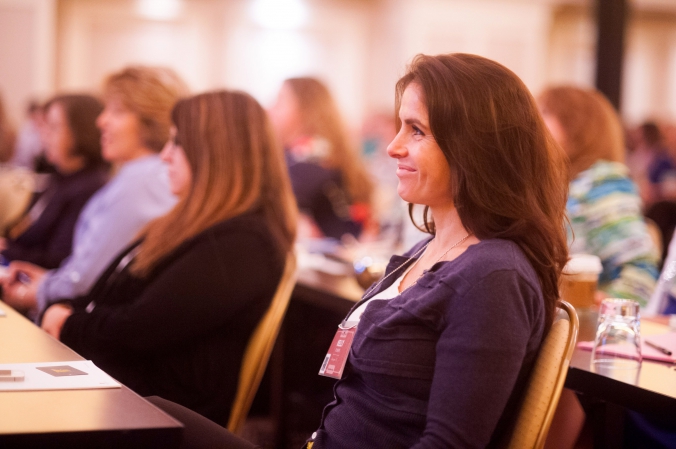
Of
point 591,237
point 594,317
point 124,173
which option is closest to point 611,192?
point 591,237

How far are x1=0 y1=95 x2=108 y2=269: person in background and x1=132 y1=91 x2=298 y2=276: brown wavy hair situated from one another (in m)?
1.53

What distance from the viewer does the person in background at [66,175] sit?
11.5ft

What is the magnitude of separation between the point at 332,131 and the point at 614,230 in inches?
76.7

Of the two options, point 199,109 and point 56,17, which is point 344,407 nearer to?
point 199,109

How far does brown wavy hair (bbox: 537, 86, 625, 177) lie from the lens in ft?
9.56

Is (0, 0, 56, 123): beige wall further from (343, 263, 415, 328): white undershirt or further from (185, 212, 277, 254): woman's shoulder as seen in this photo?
(343, 263, 415, 328): white undershirt

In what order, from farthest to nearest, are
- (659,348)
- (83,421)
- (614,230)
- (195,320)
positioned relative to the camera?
(614,230)
(195,320)
(659,348)
(83,421)

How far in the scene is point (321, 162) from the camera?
169 inches

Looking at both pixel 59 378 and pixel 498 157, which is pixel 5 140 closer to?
pixel 59 378

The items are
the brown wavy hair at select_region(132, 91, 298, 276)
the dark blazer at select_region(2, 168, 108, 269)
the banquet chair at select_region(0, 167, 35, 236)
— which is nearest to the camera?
the brown wavy hair at select_region(132, 91, 298, 276)

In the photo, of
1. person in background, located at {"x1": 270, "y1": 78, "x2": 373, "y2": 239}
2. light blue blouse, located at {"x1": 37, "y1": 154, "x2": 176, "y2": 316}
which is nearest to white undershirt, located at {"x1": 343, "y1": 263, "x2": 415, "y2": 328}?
light blue blouse, located at {"x1": 37, "y1": 154, "x2": 176, "y2": 316}

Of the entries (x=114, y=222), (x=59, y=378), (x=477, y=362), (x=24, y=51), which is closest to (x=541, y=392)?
(x=477, y=362)

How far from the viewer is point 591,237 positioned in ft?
9.24

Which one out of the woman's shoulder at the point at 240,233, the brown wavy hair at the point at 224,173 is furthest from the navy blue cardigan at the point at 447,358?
the brown wavy hair at the point at 224,173
